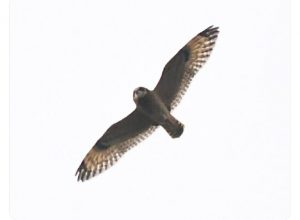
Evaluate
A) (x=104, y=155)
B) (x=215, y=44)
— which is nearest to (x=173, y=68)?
(x=215, y=44)

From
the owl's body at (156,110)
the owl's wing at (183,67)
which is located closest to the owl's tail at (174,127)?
the owl's body at (156,110)

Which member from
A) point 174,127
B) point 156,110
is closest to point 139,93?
point 156,110

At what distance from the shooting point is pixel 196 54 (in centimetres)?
308

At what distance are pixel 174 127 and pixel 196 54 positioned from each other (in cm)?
41

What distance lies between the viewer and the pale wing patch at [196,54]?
3.04 meters

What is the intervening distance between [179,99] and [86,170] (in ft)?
1.85

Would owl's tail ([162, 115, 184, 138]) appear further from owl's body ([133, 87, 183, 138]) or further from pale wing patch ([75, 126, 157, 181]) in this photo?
pale wing patch ([75, 126, 157, 181])

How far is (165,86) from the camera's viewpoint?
301cm

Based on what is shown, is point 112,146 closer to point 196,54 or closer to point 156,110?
point 156,110

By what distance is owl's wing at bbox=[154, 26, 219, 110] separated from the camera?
300 cm

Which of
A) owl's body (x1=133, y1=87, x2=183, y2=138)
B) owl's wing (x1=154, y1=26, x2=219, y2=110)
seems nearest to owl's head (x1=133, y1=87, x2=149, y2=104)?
owl's body (x1=133, y1=87, x2=183, y2=138)

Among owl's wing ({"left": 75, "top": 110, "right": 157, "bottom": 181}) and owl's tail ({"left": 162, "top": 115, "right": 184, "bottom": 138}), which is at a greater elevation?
owl's wing ({"left": 75, "top": 110, "right": 157, "bottom": 181})

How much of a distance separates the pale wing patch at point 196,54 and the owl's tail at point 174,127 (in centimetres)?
14

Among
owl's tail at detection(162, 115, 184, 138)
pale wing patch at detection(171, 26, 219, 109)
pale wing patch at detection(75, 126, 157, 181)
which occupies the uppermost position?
pale wing patch at detection(171, 26, 219, 109)
